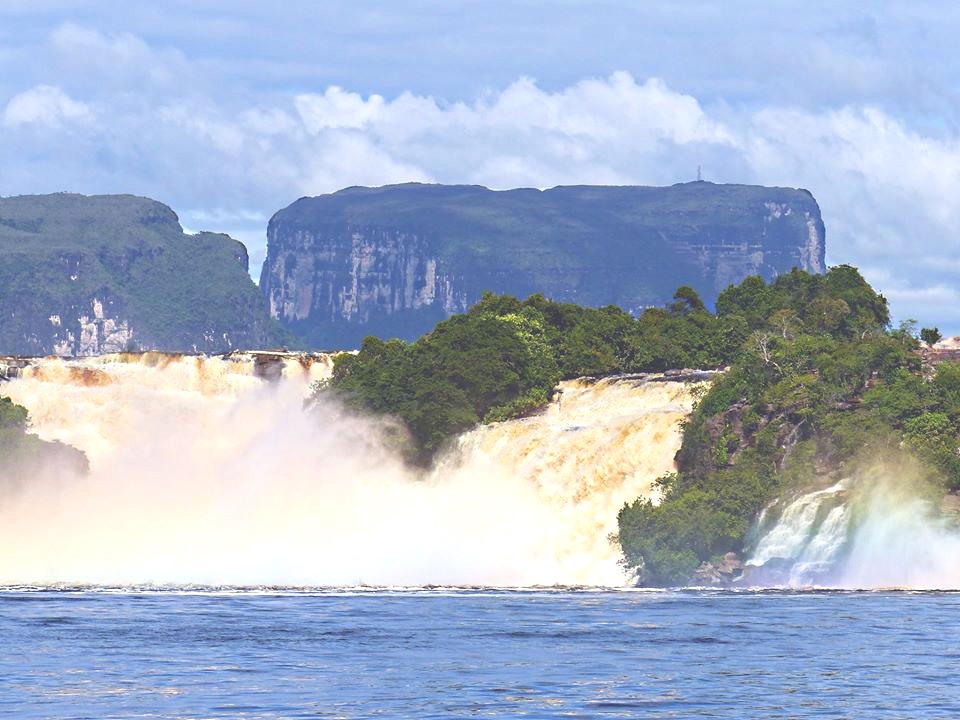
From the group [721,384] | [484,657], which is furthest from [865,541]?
[484,657]

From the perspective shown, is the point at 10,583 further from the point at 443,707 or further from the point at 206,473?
the point at 443,707

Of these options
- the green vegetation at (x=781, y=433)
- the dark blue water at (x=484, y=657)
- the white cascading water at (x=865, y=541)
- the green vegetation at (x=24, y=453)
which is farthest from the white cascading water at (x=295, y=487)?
the dark blue water at (x=484, y=657)

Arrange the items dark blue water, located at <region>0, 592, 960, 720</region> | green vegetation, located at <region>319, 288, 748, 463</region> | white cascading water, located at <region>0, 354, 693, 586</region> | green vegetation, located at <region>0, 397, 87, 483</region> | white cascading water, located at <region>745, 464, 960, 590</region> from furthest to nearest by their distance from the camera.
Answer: green vegetation, located at <region>0, 397, 87, 483</region>, green vegetation, located at <region>319, 288, 748, 463</region>, white cascading water, located at <region>0, 354, 693, 586</region>, white cascading water, located at <region>745, 464, 960, 590</region>, dark blue water, located at <region>0, 592, 960, 720</region>

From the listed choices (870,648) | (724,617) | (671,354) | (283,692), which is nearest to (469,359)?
(671,354)

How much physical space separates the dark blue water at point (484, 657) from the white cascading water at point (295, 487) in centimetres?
1493

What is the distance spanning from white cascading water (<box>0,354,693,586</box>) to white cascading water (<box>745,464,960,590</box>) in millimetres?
6895

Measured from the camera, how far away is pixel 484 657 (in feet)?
179

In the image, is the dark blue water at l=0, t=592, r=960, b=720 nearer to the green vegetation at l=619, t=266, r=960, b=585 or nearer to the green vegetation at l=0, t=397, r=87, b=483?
the green vegetation at l=619, t=266, r=960, b=585

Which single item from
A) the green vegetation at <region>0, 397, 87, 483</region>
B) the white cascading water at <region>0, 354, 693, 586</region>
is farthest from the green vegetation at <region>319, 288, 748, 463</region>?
the green vegetation at <region>0, 397, 87, 483</region>

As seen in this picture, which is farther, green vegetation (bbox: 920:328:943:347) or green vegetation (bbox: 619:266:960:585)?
green vegetation (bbox: 920:328:943:347)

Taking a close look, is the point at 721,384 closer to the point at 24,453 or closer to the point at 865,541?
the point at 865,541

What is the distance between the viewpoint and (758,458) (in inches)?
3519

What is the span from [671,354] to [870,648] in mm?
55334

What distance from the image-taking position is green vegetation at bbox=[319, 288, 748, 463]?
10406cm
